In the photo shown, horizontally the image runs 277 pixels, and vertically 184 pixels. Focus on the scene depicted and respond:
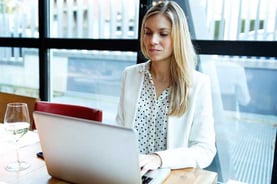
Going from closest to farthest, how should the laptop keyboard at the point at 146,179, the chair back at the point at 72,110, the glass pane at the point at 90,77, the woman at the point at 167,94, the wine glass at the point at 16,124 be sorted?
the laptop keyboard at the point at 146,179
the wine glass at the point at 16,124
the woman at the point at 167,94
the chair back at the point at 72,110
the glass pane at the point at 90,77

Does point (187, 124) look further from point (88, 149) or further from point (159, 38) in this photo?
point (88, 149)

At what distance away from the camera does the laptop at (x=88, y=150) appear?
0.75 meters

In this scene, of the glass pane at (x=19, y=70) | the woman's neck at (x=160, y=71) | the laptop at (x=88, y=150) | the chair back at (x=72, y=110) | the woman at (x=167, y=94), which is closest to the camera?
the laptop at (x=88, y=150)

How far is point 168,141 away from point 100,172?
54 cm

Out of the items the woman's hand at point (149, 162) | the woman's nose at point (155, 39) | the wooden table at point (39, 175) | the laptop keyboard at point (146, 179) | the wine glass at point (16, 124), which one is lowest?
the wooden table at point (39, 175)

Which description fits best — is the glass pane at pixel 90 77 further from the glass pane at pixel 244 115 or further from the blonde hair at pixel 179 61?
the blonde hair at pixel 179 61

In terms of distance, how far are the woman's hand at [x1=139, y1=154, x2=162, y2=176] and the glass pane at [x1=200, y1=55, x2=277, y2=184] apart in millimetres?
1063

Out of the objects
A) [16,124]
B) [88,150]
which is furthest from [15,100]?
[88,150]

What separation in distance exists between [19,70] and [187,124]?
7.69 ft

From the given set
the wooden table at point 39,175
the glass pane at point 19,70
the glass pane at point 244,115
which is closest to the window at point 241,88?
the glass pane at point 244,115

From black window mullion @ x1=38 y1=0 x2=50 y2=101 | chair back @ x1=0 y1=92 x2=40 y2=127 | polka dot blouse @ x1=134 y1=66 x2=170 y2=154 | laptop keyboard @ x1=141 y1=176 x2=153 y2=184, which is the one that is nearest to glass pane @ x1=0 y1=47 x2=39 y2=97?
black window mullion @ x1=38 y1=0 x2=50 y2=101

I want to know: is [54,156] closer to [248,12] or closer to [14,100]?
[14,100]

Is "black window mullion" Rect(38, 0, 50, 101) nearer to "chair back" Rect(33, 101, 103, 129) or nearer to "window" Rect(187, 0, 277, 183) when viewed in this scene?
"chair back" Rect(33, 101, 103, 129)

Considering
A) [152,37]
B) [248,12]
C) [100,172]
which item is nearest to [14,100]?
[152,37]
